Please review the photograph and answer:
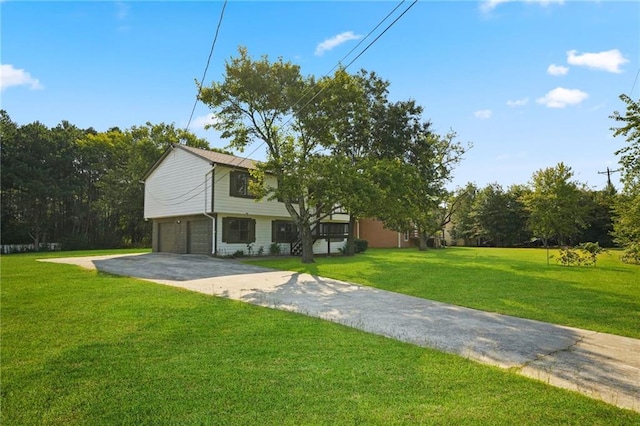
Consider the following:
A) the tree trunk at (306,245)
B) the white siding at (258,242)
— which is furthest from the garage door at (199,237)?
the tree trunk at (306,245)

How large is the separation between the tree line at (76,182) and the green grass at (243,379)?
26.6 m

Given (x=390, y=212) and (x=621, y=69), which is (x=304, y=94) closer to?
(x=390, y=212)

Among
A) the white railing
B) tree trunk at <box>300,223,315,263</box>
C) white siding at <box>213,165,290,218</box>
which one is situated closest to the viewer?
tree trunk at <box>300,223,315,263</box>

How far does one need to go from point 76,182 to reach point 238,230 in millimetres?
19108

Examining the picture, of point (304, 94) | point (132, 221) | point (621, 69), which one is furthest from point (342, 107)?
point (132, 221)

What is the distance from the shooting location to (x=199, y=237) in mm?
21172

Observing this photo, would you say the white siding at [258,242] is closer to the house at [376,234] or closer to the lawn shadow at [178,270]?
the lawn shadow at [178,270]

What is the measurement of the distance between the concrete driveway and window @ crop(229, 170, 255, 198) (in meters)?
9.74

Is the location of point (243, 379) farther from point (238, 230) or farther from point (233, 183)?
point (238, 230)

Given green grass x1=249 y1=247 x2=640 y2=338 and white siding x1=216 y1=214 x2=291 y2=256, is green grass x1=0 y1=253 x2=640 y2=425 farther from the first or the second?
white siding x1=216 y1=214 x2=291 y2=256

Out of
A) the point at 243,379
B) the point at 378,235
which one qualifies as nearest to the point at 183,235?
the point at 243,379

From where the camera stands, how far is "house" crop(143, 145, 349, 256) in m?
20.1

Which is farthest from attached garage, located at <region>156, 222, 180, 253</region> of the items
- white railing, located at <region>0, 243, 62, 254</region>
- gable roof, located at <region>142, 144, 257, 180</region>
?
white railing, located at <region>0, 243, 62, 254</region>

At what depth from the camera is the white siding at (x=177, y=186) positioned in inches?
808
